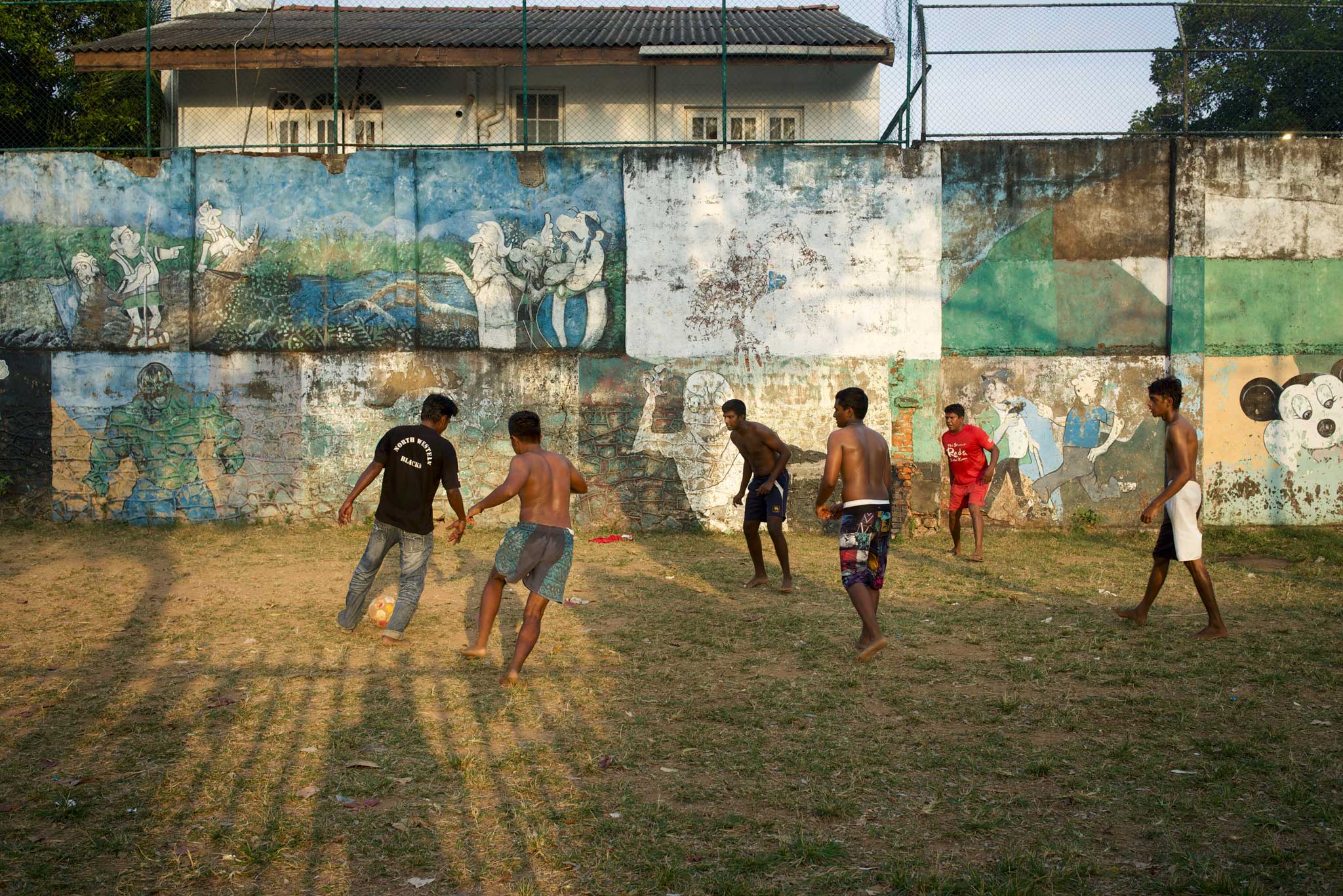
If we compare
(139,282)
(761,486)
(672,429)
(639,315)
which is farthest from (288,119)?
(761,486)

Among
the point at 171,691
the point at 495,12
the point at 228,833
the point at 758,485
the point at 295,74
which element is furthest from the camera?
the point at 495,12

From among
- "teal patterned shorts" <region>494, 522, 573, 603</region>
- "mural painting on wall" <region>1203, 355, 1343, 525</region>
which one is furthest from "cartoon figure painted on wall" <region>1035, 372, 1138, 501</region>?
"teal patterned shorts" <region>494, 522, 573, 603</region>

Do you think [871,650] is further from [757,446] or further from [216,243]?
[216,243]

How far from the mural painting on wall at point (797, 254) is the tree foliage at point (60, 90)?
1023 cm

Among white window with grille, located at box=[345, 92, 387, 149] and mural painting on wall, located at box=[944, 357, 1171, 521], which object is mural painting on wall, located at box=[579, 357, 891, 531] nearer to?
mural painting on wall, located at box=[944, 357, 1171, 521]

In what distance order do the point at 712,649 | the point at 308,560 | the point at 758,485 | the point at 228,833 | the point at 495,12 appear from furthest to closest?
the point at 495,12, the point at 308,560, the point at 758,485, the point at 712,649, the point at 228,833

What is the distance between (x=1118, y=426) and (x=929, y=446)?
2249 millimetres

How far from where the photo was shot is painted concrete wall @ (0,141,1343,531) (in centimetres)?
1302

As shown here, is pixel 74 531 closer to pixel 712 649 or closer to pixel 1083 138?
pixel 712 649

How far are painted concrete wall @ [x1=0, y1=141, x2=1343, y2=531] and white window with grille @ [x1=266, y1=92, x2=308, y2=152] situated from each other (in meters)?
3.99

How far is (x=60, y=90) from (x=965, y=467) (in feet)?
54.7

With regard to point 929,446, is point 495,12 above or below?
above

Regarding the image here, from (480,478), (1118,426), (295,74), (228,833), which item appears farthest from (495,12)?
(228,833)

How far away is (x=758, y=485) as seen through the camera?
9.73 m
